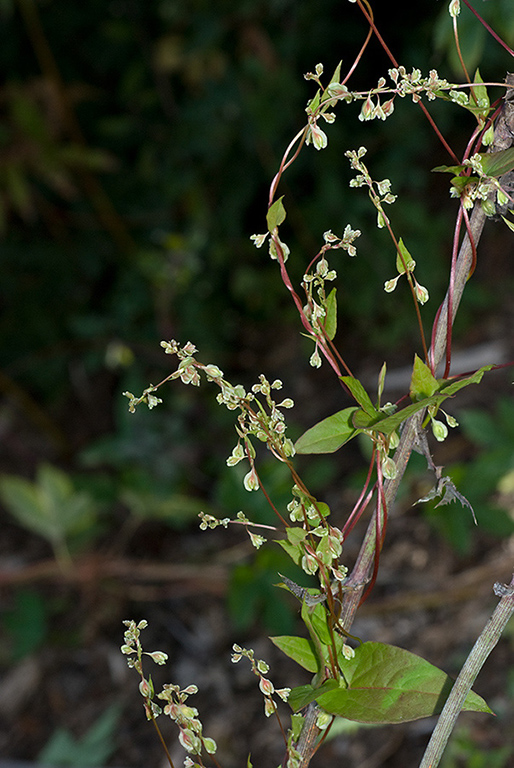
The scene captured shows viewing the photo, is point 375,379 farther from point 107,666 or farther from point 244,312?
point 107,666

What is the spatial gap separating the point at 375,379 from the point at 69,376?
3.86 ft

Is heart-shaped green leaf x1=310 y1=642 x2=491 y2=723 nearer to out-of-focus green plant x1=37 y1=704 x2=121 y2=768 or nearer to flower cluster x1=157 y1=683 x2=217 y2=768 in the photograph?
flower cluster x1=157 y1=683 x2=217 y2=768

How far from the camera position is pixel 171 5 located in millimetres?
2363

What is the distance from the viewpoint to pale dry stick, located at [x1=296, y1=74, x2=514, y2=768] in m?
0.42

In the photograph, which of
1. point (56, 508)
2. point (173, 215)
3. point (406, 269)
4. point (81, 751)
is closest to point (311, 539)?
point (406, 269)

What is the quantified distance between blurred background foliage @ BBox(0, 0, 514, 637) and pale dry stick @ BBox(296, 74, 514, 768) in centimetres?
159

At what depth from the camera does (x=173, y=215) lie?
2.63 meters

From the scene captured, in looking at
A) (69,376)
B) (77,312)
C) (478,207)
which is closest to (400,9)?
(77,312)

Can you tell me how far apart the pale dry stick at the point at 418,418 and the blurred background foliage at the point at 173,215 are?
159cm

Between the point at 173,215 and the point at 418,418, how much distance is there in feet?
7.67

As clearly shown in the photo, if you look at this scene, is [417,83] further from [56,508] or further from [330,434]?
[56,508]

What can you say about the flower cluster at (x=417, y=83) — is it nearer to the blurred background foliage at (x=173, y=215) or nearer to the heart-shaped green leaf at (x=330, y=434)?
the heart-shaped green leaf at (x=330, y=434)

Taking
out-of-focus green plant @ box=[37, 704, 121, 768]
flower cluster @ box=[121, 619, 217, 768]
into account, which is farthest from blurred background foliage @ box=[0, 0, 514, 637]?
flower cluster @ box=[121, 619, 217, 768]

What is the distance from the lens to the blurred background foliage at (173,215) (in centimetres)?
229
